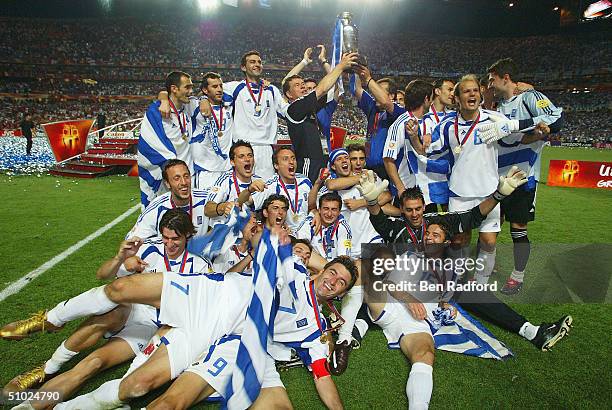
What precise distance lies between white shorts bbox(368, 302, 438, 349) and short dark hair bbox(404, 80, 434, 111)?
2.13 meters

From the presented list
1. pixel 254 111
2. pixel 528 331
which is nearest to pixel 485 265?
pixel 528 331

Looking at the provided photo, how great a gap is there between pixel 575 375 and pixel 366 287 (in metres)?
1.63

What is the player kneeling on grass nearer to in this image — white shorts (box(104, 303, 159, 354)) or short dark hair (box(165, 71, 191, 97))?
white shorts (box(104, 303, 159, 354))

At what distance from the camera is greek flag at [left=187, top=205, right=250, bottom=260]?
11.7ft

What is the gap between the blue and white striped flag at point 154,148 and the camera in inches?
197

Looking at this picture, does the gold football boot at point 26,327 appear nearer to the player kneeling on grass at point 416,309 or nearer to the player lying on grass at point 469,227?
the player lying on grass at point 469,227

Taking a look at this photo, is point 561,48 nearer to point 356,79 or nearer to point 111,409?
point 356,79

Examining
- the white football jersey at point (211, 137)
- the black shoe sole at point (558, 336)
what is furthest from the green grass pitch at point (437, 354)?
the white football jersey at point (211, 137)

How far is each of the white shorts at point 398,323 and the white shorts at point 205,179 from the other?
293 cm

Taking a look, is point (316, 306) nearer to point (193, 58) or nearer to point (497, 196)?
point (497, 196)

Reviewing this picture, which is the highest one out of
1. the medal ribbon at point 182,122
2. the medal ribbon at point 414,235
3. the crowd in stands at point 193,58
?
the crowd in stands at point 193,58

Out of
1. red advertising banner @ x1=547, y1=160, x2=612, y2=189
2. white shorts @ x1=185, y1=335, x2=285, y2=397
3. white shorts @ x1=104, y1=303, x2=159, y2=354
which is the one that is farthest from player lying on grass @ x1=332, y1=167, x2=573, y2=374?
red advertising banner @ x1=547, y1=160, x2=612, y2=189

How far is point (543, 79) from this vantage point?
1663 inches

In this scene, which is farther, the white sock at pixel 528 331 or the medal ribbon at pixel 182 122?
the medal ribbon at pixel 182 122
